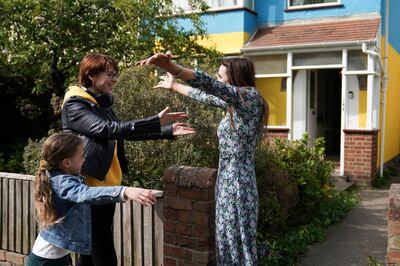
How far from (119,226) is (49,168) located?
1463 millimetres

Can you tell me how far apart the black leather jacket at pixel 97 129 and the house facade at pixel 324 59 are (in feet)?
21.2

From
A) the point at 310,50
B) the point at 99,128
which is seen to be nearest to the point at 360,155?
the point at 310,50

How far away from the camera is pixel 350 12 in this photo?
1005 centimetres

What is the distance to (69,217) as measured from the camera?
2771 millimetres

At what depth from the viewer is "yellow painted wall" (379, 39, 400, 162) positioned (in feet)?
36.9

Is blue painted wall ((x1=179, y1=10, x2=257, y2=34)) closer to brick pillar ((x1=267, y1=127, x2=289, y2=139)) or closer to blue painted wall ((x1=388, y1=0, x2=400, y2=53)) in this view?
brick pillar ((x1=267, y1=127, x2=289, y2=139))

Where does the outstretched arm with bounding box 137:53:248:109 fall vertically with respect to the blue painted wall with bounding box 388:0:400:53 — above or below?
below

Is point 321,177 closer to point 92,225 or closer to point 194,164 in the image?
point 194,164

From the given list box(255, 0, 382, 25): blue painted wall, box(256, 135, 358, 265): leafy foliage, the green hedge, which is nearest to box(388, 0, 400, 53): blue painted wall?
box(255, 0, 382, 25): blue painted wall

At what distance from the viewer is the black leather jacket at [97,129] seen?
285cm

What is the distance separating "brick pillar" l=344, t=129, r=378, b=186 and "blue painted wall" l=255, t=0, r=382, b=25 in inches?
106

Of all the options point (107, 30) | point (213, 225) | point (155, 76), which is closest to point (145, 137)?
point (213, 225)

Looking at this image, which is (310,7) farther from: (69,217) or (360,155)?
(69,217)

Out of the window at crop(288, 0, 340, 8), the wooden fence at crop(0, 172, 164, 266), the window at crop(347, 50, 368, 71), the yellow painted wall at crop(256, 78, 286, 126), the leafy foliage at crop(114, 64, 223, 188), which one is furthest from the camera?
the yellow painted wall at crop(256, 78, 286, 126)
